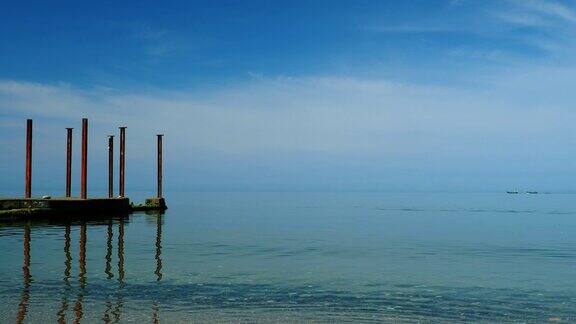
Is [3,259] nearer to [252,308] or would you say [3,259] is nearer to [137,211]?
[252,308]

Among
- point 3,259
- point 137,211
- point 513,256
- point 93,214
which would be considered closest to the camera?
point 3,259

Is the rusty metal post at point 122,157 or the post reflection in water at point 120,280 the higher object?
the rusty metal post at point 122,157

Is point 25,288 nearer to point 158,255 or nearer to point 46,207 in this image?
point 158,255

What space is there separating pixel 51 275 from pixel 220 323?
9168mm

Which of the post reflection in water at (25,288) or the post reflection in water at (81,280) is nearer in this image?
the post reflection in water at (25,288)

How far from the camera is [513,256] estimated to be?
101 feet

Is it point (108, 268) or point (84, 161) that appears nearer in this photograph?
point (108, 268)

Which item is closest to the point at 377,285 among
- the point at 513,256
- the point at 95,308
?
the point at 95,308

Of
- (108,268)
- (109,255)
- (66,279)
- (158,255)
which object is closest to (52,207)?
(109,255)

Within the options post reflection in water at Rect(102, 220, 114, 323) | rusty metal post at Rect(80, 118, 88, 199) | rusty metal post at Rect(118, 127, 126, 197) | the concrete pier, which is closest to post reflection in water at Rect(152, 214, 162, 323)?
post reflection in water at Rect(102, 220, 114, 323)

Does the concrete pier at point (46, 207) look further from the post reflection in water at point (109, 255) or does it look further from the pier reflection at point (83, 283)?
the pier reflection at point (83, 283)

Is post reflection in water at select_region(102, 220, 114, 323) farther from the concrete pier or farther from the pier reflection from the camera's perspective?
the concrete pier

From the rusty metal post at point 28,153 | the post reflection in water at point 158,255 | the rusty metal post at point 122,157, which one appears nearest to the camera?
the post reflection in water at point 158,255

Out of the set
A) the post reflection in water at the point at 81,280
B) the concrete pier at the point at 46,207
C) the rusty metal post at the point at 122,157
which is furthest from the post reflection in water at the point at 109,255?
the rusty metal post at the point at 122,157
